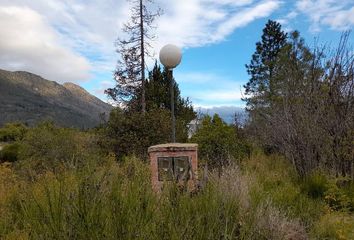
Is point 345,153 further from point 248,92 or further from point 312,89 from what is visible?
point 248,92

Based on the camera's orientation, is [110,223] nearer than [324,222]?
Yes

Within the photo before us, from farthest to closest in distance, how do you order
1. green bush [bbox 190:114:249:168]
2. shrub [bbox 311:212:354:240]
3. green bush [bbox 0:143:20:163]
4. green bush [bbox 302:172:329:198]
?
green bush [bbox 0:143:20:163] → green bush [bbox 190:114:249:168] → green bush [bbox 302:172:329:198] → shrub [bbox 311:212:354:240]

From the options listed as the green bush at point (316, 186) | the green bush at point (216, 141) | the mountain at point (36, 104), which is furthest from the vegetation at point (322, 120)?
the mountain at point (36, 104)

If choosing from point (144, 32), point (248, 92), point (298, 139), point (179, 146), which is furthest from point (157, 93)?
point (179, 146)

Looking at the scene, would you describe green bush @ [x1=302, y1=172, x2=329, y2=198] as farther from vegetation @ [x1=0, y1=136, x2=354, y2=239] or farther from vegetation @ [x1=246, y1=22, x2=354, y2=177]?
vegetation @ [x1=0, y1=136, x2=354, y2=239]

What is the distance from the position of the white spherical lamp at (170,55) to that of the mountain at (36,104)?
328 ft

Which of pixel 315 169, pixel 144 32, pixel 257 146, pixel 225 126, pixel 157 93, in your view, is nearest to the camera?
pixel 315 169

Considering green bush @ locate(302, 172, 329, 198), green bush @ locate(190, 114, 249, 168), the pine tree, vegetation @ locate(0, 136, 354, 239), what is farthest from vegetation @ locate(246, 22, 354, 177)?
the pine tree

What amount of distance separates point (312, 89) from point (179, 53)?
3022 mm

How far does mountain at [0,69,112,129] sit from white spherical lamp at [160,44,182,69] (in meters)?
100

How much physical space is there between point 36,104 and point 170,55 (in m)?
154

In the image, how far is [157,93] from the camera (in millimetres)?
26141

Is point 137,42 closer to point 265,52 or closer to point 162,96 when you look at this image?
point 162,96

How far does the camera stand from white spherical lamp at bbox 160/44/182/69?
326 inches
